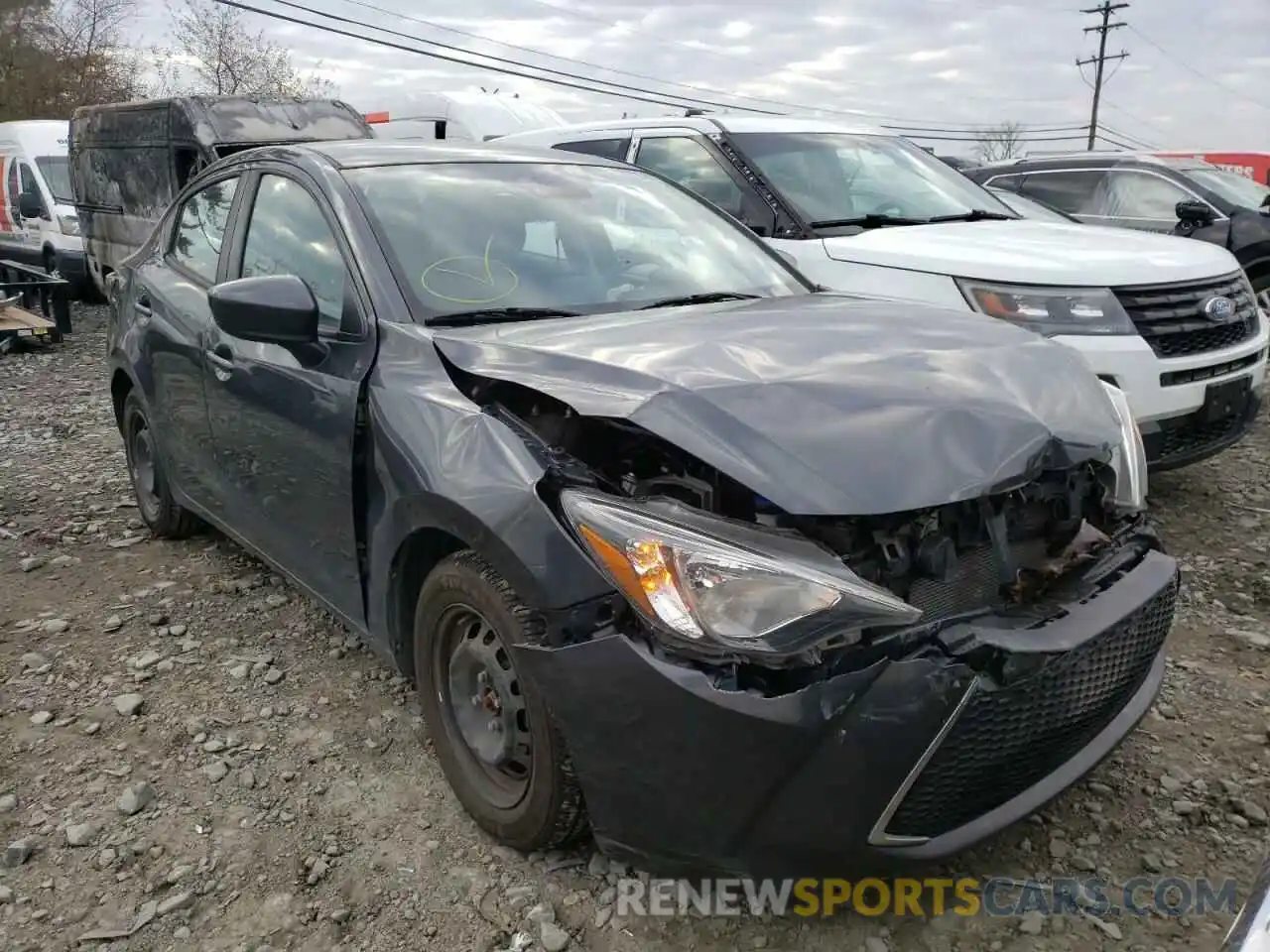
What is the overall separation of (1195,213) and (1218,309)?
468 cm

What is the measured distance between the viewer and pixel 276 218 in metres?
3.37

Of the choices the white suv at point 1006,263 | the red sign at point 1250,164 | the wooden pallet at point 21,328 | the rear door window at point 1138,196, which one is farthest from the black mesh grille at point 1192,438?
the red sign at point 1250,164

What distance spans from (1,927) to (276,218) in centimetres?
220

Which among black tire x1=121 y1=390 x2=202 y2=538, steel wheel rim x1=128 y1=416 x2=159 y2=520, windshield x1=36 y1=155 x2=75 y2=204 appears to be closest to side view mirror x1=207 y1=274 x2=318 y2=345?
black tire x1=121 y1=390 x2=202 y2=538

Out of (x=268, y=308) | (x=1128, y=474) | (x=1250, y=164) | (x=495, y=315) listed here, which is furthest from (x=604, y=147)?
(x=1250, y=164)

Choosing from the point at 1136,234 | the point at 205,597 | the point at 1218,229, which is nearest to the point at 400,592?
the point at 205,597

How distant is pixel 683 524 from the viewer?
1.96 meters

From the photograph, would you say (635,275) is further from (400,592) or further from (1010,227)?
(1010,227)

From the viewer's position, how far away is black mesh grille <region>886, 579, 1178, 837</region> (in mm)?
1872

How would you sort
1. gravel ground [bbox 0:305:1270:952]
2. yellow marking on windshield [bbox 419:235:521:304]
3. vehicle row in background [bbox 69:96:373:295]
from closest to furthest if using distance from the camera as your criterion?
gravel ground [bbox 0:305:1270:952]
yellow marking on windshield [bbox 419:235:521:304]
vehicle row in background [bbox 69:96:373:295]

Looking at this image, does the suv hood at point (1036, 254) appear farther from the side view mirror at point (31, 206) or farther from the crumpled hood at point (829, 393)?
the side view mirror at point (31, 206)

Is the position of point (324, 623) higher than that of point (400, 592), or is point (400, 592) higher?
point (400, 592)

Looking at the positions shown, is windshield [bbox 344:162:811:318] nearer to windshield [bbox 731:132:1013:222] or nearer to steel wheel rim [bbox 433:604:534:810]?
steel wheel rim [bbox 433:604:534:810]

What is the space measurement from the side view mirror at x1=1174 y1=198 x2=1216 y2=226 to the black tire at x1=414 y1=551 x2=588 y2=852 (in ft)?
27.1
